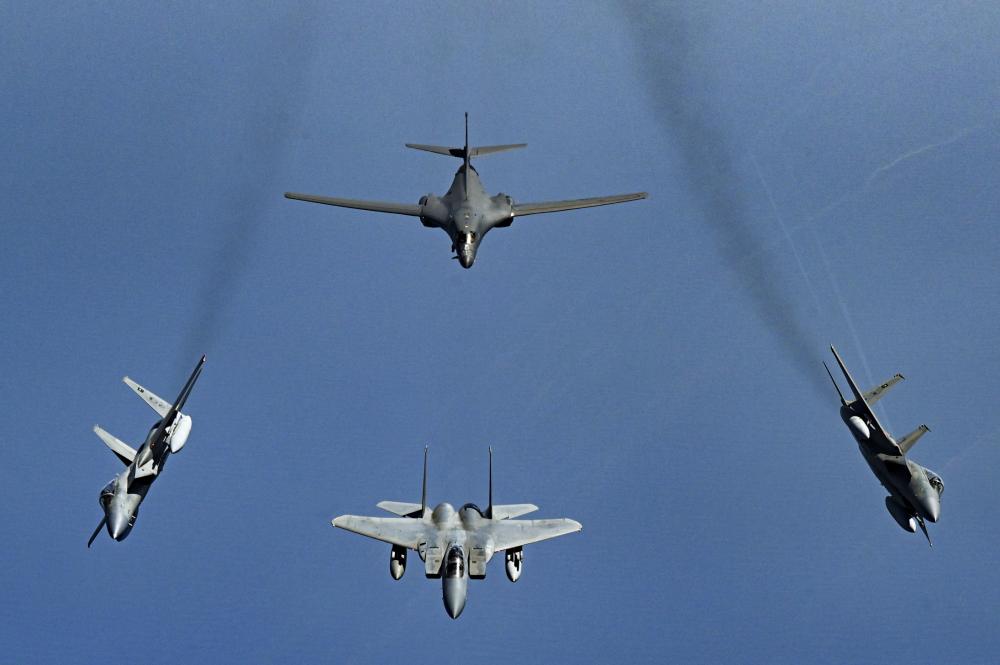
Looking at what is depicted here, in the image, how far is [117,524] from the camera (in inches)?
2159

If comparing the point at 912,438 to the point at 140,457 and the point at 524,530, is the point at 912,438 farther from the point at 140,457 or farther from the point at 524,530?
the point at 140,457

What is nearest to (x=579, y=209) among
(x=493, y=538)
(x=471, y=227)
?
(x=471, y=227)

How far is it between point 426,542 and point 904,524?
2610 cm

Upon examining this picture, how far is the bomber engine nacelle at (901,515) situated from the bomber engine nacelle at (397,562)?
27083mm

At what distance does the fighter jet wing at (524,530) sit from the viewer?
57906mm

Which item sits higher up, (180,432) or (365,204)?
(365,204)

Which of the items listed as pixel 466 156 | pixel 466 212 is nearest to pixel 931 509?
pixel 466 212

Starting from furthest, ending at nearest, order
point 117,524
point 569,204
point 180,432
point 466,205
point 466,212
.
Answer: point 569,204, point 466,205, point 466,212, point 180,432, point 117,524

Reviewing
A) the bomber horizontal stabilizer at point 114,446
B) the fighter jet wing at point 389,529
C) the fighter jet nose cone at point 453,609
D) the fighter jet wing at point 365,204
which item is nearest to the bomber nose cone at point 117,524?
the bomber horizontal stabilizer at point 114,446

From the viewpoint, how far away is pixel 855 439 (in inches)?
2313

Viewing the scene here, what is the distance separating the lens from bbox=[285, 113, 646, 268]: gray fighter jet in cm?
6341

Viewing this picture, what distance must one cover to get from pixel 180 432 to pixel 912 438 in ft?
134

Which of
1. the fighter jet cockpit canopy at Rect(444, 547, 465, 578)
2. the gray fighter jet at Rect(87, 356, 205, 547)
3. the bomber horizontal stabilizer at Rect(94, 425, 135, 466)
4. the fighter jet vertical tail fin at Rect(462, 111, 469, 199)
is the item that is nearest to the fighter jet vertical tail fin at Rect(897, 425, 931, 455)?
the fighter jet cockpit canopy at Rect(444, 547, 465, 578)

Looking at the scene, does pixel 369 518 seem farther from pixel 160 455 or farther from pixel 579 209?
pixel 579 209
